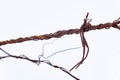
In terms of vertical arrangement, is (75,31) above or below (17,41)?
above

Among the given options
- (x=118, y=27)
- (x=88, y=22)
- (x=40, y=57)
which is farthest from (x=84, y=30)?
(x=40, y=57)

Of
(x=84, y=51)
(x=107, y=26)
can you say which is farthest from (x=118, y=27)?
(x=84, y=51)

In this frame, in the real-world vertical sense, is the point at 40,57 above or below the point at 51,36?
below

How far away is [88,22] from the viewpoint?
6.41 ft

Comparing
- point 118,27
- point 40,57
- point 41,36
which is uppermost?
point 118,27

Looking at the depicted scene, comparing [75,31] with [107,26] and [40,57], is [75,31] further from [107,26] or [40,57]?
[40,57]

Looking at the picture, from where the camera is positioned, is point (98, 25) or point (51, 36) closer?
A: point (98, 25)

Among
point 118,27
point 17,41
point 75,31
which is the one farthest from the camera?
point 17,41

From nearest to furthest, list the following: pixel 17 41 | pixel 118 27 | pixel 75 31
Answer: pixel 118 27
pixel 75 31
pixel 17 41

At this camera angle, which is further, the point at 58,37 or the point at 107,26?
the point at 58,37

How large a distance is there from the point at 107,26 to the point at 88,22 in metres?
0.10

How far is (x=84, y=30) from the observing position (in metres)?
1.96

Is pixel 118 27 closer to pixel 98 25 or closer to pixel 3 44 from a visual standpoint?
pixel 98 25

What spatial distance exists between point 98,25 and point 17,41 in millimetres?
476
